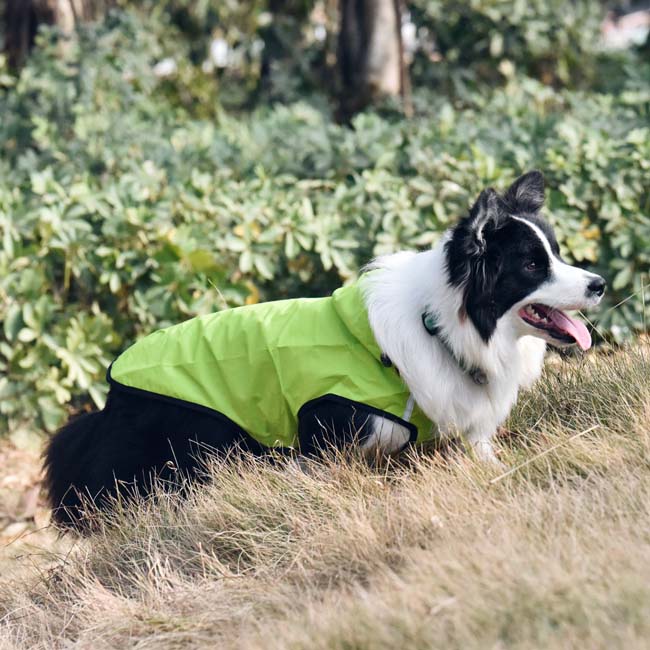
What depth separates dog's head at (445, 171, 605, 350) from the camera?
150 inches

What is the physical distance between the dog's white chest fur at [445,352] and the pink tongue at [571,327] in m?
0.17

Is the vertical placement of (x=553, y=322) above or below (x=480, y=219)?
below

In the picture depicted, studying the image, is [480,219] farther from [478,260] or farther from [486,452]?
[486,452]

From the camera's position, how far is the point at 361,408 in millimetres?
3912

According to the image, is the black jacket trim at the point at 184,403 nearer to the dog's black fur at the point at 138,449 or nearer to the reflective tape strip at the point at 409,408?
the dog's black fur at the point at 138,449

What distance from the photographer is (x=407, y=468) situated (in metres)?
3.98

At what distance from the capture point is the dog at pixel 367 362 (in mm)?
3863

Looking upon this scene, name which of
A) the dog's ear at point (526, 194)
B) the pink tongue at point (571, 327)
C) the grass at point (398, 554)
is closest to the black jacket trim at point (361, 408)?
the grass at point (398, 554)

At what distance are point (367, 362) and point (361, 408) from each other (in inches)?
7.9

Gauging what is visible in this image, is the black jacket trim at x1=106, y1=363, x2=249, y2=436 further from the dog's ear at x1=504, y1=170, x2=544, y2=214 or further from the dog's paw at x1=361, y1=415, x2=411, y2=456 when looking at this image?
the dog's ear at x1=504, y1=170, x2=544, y2=214

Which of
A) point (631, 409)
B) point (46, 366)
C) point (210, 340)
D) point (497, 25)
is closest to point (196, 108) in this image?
point (497, 25)

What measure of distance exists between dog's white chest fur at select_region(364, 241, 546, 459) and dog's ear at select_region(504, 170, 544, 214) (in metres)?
0.38

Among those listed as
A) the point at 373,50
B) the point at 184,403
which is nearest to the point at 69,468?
the point at 184,403

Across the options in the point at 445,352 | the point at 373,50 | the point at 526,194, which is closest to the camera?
the point at 445,352
